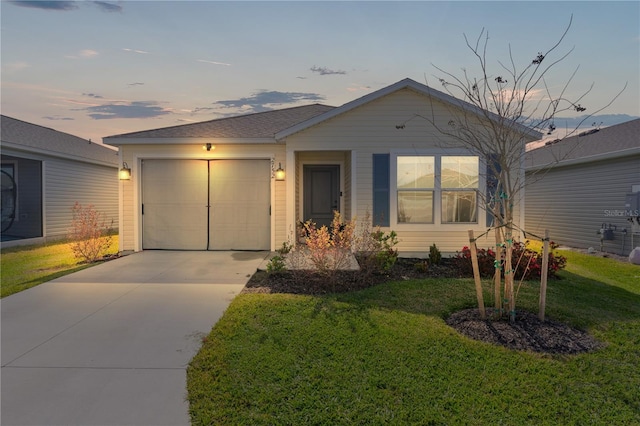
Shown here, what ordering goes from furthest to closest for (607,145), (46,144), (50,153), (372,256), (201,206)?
1. (46,144)
2. (50,153)
3. (607,145)
4. (201,206)
5. (372,256)

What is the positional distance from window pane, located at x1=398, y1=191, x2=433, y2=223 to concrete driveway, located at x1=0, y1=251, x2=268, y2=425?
4.22m

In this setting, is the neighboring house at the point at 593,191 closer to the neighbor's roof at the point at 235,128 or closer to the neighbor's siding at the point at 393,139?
the neighbor's siding at the point at 393,139

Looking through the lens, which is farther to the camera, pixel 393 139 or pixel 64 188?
pixel 64 188

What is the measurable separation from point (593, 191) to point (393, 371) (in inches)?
470

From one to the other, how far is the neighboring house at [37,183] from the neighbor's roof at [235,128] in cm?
518

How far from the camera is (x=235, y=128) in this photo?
33.3ft

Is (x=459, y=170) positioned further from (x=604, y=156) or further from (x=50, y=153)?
(x=50, y=153)

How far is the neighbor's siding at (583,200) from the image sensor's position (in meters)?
10.5

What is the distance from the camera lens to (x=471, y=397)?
2.83m

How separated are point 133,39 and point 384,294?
8.76m

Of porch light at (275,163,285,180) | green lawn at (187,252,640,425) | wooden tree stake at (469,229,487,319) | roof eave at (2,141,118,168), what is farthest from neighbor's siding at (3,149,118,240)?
wooden tree stake at (469,229,487,319)

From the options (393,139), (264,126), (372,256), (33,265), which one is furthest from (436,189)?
(33,265)

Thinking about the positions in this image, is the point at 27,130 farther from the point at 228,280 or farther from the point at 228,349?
the point at 228,349

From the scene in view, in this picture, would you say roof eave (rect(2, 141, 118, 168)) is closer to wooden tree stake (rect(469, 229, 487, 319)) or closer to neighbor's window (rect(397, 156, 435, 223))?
neighbor's window (rect(397, 156, 435, 223))
